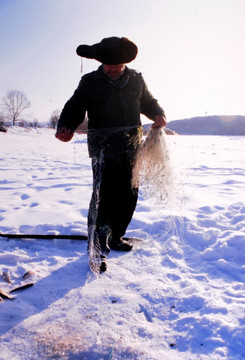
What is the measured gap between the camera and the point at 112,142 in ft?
7.69

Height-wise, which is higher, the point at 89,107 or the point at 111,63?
the point at 111,63

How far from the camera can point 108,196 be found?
2.49 m

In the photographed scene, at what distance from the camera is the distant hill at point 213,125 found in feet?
203

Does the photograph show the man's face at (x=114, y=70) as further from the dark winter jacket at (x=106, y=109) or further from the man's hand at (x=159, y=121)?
the man's hand at (x=159, y=121)

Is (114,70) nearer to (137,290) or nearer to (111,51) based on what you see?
(111,51)

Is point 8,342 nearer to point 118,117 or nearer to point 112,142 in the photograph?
point 112,142

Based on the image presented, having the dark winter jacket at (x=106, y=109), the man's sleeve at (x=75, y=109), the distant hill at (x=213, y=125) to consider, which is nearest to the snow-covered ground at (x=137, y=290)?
the dark winter jacket at (x=106, y=109)

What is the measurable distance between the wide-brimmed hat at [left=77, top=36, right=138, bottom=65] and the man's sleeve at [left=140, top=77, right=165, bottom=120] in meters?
0.39

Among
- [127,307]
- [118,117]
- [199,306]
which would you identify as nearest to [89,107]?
[118,117]

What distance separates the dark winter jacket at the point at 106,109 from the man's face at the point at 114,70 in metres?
0.03

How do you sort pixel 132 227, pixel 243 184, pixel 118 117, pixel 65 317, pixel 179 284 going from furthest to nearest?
pixel 243 184 < pixel 132 227 < pixel 118 117 < pixel 179 284 < pixel 65 317

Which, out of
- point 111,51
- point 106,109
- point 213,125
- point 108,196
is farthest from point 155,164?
point 213,125

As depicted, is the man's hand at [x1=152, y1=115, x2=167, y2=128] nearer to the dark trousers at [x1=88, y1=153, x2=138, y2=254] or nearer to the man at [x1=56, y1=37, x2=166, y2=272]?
the man at [x1=56, y1=37, x2=166, y2=272]

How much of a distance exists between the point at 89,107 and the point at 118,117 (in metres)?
0.27
